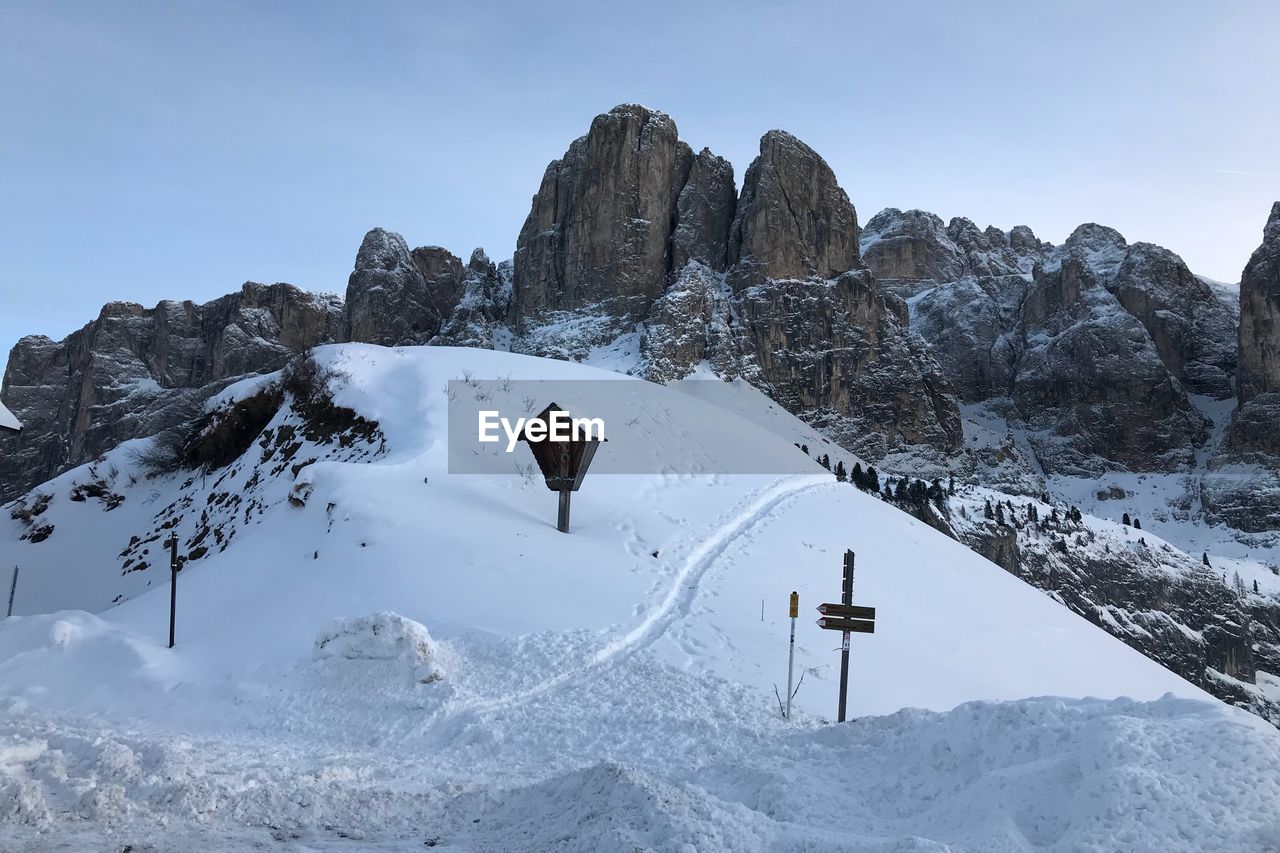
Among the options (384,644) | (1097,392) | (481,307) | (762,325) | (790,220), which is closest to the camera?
(384,644)

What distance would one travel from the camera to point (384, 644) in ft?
34.5

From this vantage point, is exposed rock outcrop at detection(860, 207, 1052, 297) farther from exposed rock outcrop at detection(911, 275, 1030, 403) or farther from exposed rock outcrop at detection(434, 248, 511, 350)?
exposed rock outcrop at detection(434, 248, 511, 350)

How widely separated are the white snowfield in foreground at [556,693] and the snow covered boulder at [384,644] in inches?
1.5

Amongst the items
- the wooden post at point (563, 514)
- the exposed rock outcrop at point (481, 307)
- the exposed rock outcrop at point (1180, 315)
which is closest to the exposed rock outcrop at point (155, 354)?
the exposed rock outcrop at point (481, 307)

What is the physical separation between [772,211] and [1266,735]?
314 ft

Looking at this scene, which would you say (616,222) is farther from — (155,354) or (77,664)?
(77,664)

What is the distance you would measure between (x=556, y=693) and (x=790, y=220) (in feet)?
310

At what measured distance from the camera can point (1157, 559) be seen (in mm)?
68812

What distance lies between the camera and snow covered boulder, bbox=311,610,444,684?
34.3 feet

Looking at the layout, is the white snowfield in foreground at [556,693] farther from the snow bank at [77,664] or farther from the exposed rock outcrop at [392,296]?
the exposed rock outcrop at [392,296]

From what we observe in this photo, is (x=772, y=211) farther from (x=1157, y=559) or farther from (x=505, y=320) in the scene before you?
(x=1157, y=559)

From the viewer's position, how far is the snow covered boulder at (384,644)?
34.3ft

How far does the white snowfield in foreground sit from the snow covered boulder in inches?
1.5

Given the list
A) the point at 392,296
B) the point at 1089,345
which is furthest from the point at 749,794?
the point at 1089,345
